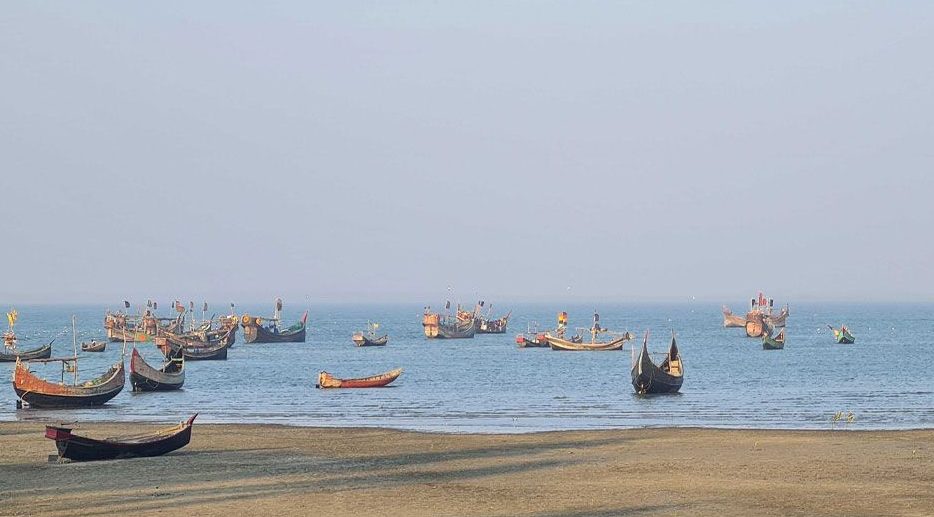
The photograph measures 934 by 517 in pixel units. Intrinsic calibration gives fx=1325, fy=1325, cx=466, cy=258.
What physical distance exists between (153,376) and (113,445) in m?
34.5

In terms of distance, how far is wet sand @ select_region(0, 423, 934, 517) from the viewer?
2631cm

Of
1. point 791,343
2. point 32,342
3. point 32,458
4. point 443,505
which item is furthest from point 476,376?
point 32,342

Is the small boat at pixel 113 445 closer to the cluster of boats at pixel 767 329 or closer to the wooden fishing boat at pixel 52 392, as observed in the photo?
the wooden fishing boat at pixel 52 392

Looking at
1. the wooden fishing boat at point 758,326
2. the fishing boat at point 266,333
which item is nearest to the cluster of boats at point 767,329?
the wooden fishing boat at point 758,326

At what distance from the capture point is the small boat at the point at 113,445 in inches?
1287

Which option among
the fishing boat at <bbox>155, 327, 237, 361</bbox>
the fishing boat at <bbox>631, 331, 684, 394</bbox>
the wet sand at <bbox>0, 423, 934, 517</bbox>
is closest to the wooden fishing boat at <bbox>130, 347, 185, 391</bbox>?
the fishing boat at <bbox>631, 331, 684, 394</bbox>

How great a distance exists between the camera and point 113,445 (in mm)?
33812

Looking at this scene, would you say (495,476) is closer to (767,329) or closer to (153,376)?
(153,376)

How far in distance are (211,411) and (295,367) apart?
39.7m

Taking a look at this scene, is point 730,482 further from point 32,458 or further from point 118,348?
point 118,348

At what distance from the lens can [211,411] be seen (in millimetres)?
56469

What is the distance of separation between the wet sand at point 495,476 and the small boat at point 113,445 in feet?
1.43

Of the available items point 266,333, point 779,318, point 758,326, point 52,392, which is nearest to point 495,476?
point 52,392

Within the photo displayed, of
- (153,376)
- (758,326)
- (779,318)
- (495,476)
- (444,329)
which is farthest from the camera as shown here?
(779,318)
